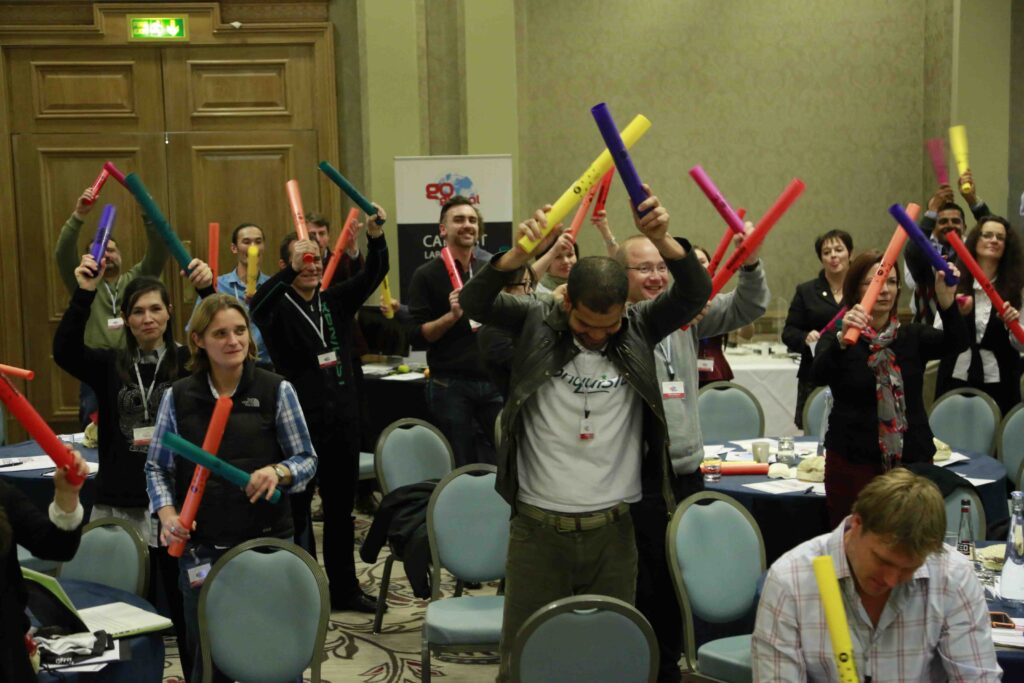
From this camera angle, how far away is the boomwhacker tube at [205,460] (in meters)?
3.22

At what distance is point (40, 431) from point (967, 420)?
4.48 m

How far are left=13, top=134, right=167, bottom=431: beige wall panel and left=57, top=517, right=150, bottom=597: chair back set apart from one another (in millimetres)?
5378

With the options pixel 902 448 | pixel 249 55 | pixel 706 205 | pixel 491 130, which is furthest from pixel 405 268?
pixel 902 448

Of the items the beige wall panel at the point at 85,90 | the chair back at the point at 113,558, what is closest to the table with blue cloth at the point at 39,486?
the chair back at the point at 113,558

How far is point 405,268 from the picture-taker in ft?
26.1

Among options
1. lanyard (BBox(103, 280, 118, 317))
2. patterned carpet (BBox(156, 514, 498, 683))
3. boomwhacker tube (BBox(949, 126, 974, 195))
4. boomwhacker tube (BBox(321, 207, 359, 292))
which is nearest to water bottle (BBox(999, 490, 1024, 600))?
patterned carpet (BBox(156, 514, 498, 683))

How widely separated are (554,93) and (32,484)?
18.4 ft

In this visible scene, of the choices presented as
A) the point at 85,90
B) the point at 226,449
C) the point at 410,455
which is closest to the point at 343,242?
the point at 410,455

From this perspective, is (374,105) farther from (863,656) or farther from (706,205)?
(863,656)

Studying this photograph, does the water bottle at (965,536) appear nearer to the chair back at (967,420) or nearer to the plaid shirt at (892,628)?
the plaid shirt at (892,628)

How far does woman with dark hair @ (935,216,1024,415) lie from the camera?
5.94 m

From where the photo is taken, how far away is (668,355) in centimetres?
386

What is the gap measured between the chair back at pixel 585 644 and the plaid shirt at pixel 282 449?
108cm

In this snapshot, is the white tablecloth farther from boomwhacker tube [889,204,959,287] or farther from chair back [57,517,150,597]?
chair back [57,517,150,597]
